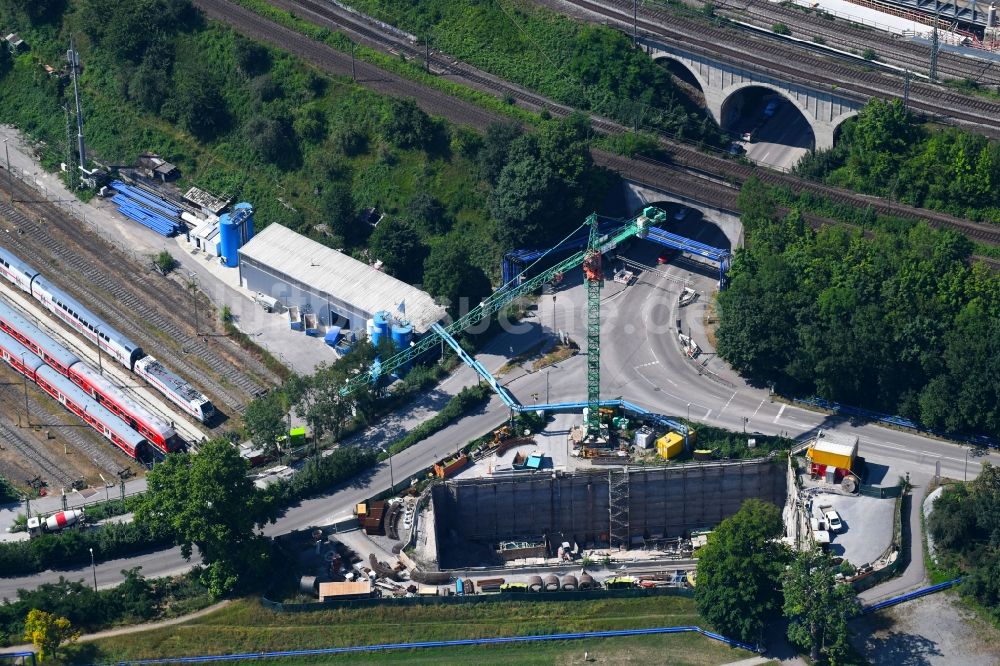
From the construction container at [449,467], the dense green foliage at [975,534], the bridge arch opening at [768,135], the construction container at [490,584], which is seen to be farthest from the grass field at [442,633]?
the bridge arch opening at [768,135]

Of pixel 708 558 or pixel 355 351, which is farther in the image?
pixel 355 351

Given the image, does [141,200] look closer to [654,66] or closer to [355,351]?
[355,351]

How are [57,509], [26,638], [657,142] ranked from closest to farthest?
1. [26,638]
2. [57,509]
3. [657,142]

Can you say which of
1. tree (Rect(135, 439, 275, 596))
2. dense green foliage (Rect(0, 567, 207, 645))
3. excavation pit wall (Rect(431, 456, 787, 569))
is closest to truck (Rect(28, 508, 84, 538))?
dense green foliage (Rect(0, 567, 207, 645))

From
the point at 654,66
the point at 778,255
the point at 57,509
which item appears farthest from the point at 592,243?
the point at 57,509

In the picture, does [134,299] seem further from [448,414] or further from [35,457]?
[448,414]

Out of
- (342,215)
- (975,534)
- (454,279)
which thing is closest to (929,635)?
(975,534)

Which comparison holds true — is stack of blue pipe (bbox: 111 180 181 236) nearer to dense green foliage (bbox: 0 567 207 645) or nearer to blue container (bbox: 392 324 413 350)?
blue container (bbox: 392 324 413 350)
